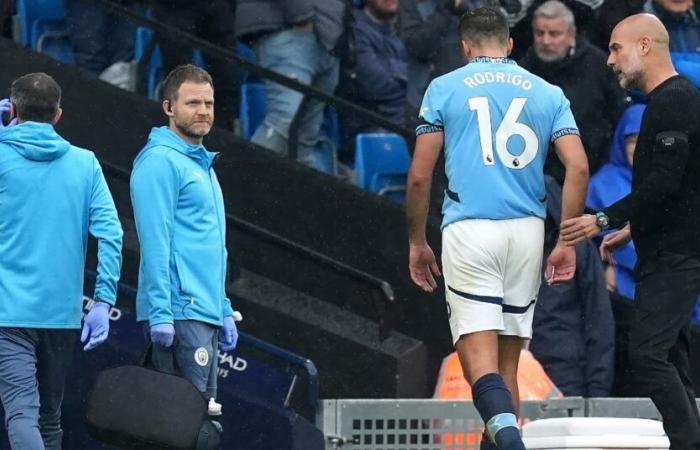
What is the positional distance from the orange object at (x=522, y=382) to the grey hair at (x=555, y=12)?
2555 millimetres

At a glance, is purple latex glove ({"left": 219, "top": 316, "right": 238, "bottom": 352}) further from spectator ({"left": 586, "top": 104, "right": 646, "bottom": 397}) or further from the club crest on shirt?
spectator ({"left": 586, "top": 104, "right": 646, "bottom": 397})

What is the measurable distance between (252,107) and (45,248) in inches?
172

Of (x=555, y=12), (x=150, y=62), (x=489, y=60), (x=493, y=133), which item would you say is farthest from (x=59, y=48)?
(x=493, y=133)

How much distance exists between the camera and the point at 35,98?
331 inches

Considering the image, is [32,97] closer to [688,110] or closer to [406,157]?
[688,110]

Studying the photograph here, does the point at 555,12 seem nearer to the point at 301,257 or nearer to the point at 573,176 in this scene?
the point at 301,257

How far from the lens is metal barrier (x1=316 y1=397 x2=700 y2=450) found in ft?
29.8

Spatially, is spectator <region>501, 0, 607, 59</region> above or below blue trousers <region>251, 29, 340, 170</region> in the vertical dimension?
above

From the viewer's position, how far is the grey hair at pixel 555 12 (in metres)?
11.8

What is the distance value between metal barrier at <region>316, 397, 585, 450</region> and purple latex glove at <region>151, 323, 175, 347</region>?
1.25 metres

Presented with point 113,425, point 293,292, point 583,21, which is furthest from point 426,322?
point 113,425

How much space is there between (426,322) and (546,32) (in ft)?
6.97

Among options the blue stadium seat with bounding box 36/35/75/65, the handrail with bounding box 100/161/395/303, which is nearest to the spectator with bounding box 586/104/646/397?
the handrail with bounding box 100/161/395/303

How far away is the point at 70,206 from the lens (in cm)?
843
